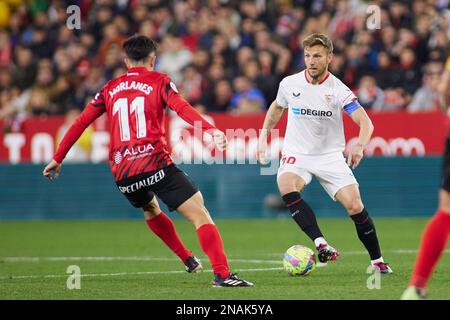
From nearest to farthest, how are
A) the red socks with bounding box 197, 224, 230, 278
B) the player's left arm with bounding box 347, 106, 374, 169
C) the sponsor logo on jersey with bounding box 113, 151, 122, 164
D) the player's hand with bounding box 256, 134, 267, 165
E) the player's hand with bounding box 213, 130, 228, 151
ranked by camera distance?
the player's hand with bounding box 213, 130, 228, 151 < the red socks with bounding box 197, 224, 230, 278 < the sponsor logo on jersey with bounding box 113, 151, 122, 164 < the player's left arm with bounding box 347, 106, 374, 169 < the player's hand with bounding box 256, 134, 267, 165

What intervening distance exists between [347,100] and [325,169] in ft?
2.42

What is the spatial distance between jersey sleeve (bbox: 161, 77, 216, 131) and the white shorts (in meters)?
1.99

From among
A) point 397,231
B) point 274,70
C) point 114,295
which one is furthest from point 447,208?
point 274,70

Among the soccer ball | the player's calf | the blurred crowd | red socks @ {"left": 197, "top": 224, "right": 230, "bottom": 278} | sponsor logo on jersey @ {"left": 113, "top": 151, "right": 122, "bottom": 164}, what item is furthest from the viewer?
the blurred crowd

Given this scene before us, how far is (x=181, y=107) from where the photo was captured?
8.84 m

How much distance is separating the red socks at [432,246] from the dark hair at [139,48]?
330 centimetres

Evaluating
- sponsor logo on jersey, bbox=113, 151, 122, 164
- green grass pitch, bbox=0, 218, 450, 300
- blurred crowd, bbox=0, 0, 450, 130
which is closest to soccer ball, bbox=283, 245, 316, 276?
green grass pitch, bbox=0, 218, 450, 300

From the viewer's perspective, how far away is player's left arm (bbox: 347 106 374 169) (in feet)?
30.6

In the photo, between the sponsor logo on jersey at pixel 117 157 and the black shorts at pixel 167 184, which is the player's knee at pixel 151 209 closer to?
the black shorts at pixel 167 184

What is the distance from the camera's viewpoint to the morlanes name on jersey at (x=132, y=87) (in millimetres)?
9133

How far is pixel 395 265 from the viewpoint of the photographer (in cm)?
1100

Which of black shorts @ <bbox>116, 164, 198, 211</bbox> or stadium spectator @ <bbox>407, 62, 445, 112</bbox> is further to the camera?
stadium spectator @ <bbox>407, 62, 445, 112</bbox>

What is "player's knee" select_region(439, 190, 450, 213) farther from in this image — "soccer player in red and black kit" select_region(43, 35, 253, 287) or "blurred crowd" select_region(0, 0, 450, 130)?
"blurred crowd" select_region(0, 0, 450, 130)

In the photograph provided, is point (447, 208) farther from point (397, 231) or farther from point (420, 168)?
point (420, 168)
